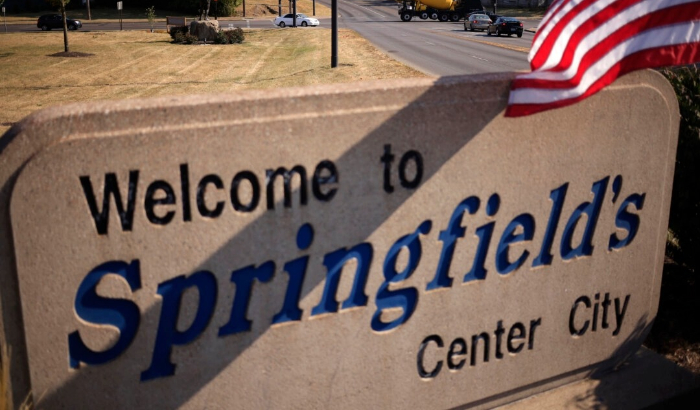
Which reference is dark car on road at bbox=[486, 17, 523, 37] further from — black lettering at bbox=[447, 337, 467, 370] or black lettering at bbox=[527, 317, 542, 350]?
black lettering at bbox=[447, 337, 467, 370]

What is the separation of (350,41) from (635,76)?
36505mm

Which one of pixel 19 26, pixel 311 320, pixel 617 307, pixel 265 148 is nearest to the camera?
pixel 265 148

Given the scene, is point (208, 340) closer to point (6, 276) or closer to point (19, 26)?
point (6, 276)

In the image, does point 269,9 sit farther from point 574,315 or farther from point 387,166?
point 387,166

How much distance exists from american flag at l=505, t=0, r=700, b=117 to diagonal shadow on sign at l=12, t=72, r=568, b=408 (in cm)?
23

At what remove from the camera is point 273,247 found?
3816mm

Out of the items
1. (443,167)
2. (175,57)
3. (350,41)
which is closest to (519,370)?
(443,167)

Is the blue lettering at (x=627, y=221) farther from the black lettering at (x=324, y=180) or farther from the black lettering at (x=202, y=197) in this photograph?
the black lettering at (x=202, y=197)

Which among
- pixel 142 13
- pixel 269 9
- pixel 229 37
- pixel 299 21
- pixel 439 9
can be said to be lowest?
pixel 229 37

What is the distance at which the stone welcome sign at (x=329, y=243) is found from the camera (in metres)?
3.40

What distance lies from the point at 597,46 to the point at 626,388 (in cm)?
230

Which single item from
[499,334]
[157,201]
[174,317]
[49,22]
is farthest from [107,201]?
[49,22]

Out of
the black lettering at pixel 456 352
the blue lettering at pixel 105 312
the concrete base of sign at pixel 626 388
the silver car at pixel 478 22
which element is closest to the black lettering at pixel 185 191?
the blue lettering at pixel 105 312

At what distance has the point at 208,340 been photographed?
3.76 metres
